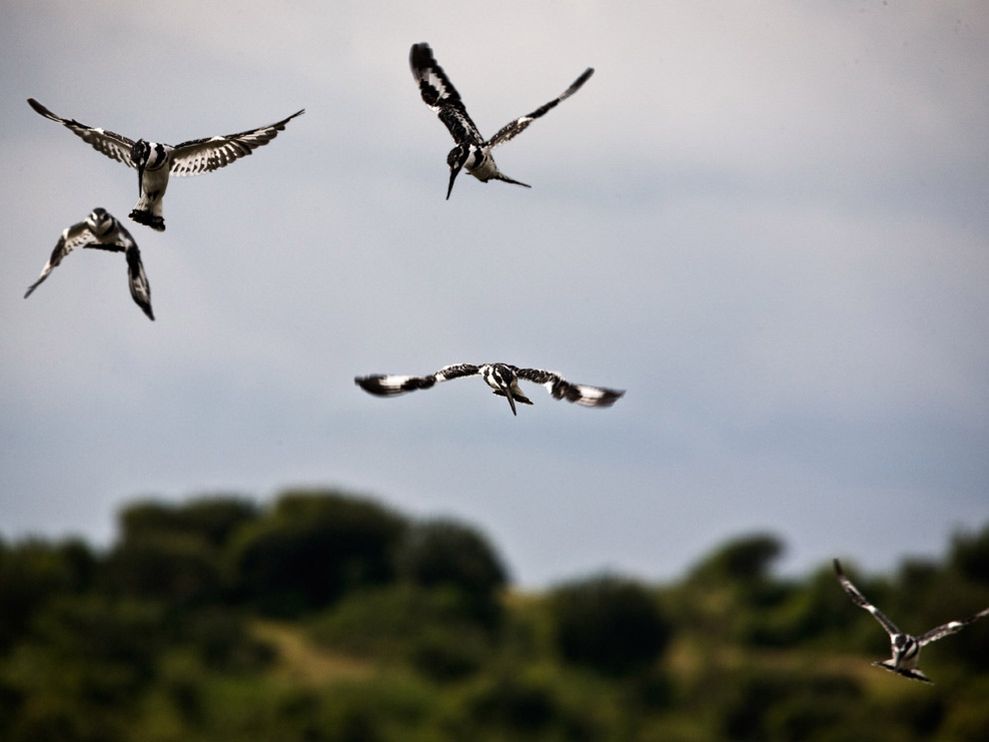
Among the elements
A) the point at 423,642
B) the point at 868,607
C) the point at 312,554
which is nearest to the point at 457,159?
the point at 868,607

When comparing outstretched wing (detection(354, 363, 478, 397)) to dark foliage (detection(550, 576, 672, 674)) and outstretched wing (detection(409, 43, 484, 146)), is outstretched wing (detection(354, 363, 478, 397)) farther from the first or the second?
dark foliage (detection(550, 576, 672, 674))

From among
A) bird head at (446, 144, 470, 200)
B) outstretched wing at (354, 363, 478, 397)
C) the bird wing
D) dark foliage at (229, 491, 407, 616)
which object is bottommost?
outstretched wing at (354, 363, 478, 397)

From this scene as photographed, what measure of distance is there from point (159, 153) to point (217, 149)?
1481mm

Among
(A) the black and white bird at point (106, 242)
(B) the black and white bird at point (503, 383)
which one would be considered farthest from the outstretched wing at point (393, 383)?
(A) the black and white bird at point (106, 242)

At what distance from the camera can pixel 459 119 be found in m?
30.9

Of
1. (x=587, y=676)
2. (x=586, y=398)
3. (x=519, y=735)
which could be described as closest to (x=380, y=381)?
(x=586, y=398)

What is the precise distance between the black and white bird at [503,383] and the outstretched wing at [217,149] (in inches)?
198

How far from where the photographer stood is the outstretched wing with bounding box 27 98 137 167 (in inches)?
1197

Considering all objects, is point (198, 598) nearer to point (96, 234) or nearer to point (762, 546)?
point (762, 546)

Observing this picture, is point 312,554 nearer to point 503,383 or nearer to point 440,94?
point 440,94

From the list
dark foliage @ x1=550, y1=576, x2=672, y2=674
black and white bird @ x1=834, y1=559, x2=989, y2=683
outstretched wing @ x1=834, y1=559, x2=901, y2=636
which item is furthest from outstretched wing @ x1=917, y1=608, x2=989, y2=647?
dark foliage @ x1=550, y1=576, x2=672, y2=674

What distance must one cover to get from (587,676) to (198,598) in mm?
24471

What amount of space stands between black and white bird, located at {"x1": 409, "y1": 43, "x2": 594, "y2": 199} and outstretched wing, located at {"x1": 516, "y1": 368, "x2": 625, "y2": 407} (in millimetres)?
2929

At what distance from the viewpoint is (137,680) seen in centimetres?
9931
